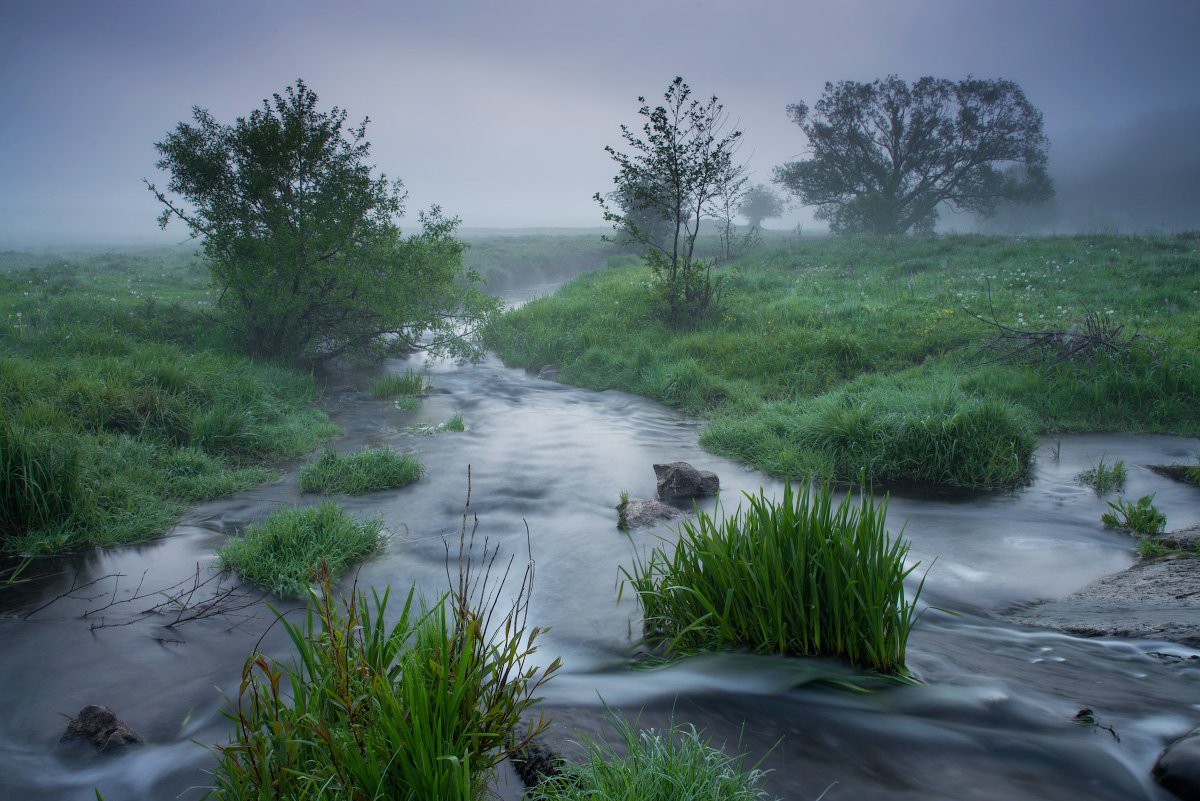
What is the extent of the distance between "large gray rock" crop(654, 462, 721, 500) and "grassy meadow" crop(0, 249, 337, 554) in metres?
4.99

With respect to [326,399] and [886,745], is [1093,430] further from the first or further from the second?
[326,399]

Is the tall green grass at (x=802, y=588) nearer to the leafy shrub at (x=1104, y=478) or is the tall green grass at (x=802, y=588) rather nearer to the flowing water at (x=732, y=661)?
the flowing water at (x=732, y=661)

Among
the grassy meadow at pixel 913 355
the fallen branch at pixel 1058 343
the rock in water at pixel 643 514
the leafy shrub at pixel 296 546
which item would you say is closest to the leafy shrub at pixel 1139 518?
the grassy meadow at pixel 913 355

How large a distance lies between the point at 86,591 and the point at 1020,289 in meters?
18.7

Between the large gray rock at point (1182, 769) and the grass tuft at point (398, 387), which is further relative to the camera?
the grass tuft at point (398, 387)

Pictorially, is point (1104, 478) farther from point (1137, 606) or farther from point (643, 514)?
point (643, 514)

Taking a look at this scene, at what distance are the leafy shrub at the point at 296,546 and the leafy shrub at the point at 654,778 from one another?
10.6ft

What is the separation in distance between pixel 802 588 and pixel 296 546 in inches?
170

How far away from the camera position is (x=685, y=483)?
7.38m

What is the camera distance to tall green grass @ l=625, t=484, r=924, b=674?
363 cm

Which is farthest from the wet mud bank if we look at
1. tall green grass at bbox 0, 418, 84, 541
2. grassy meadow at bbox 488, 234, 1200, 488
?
grassy meadow at bbox 488, 234, 1200, 488

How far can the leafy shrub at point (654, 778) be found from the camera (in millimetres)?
2420

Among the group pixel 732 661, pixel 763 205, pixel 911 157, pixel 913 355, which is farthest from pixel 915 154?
pixel 763 205

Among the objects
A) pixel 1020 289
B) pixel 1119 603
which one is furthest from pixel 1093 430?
pixel 1020 289
